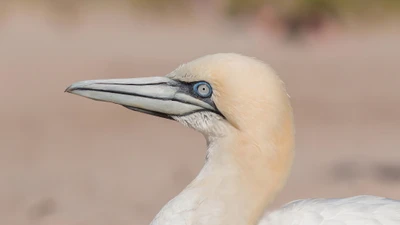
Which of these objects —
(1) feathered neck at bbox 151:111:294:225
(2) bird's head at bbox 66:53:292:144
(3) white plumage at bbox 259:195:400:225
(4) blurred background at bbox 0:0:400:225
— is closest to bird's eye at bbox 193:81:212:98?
(2) bird's head at bbox 66:53:292:144

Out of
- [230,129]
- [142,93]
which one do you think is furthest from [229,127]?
[142,93]

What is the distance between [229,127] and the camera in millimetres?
3924

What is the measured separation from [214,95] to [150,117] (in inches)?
273

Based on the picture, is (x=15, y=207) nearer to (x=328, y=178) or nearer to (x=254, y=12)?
(x=328, y=178)

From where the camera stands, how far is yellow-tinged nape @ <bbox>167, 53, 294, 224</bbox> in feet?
12.5

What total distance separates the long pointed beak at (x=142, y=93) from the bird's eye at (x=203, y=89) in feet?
0.22

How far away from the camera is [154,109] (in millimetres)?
4141

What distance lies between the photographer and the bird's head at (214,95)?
12.5 feet

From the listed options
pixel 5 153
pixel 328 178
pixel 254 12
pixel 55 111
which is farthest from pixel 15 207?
pixel 254 12

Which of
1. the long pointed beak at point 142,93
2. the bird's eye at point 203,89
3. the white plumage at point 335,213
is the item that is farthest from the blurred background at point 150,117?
the bird's eye at point 203,89

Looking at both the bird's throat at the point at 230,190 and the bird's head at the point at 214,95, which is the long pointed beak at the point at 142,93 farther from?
the bird's throat at the point at 230,190

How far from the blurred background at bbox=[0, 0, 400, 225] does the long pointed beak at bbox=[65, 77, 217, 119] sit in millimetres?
3099

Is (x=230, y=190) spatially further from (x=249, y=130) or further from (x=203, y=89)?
(x=203, y=89)

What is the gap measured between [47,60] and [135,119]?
2842 millimetres
